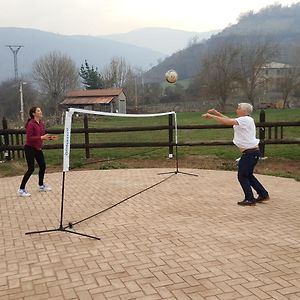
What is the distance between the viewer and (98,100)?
61.3 meters

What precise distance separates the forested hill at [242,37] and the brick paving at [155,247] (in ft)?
246

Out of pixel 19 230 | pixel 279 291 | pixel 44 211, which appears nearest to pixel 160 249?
pixel 279 291

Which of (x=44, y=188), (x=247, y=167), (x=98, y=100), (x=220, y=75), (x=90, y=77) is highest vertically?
(x=90, y=77)

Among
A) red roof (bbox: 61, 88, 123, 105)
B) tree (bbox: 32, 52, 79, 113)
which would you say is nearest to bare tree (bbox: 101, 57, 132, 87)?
tree (bbox: 32, 52, 79, 113)

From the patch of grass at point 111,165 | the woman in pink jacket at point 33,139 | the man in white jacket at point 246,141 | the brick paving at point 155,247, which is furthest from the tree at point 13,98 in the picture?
the man in white jacket at point 246,141

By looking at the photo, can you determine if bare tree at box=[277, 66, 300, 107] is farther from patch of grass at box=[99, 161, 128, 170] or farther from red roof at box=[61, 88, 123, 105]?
patch of grass at box=[99, 161, 128, 170]

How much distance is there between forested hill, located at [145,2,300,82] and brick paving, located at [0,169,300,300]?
7499 centimetres

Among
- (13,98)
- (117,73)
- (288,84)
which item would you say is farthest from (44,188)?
(117,73)

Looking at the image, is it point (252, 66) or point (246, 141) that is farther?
point (252, 66)

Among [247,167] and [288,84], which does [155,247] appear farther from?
[288,84]

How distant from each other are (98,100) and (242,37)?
104 metres

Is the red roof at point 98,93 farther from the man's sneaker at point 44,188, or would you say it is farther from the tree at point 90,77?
the man's sneaker at point 44,188

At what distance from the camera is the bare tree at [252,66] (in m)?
60.7

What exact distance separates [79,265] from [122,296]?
0.86 metres
